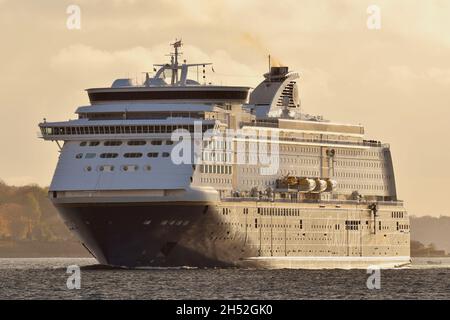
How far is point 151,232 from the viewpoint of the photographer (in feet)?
381

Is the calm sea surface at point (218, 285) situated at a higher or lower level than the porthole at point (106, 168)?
lower

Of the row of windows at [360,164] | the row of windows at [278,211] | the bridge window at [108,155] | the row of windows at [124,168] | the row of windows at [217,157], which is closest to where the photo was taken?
the row of windows at [124,168]

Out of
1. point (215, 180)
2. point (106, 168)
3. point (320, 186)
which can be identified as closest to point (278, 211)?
point (320, 186)

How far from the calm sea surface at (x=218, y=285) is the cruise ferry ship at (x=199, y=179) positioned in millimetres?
2144

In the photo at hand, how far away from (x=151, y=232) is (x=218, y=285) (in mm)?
12379

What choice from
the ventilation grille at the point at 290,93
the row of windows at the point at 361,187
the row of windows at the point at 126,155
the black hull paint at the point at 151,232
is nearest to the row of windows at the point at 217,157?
the row of windows at the point at 126,155

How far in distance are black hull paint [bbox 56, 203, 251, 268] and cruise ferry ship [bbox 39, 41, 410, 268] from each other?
6cm

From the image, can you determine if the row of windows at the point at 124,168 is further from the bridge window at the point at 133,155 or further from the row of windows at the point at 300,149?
the row of windows at the point at 300,149

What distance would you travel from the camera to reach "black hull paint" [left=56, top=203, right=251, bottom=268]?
116 m

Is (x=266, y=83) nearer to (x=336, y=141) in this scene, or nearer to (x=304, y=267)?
(x=336, y=141)

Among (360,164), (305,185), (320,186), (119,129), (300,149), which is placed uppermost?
(300,149)

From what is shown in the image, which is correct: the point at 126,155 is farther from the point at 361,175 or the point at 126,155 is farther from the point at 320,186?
the point at 361,175

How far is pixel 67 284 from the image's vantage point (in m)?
108

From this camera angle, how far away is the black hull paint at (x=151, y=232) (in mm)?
115625
